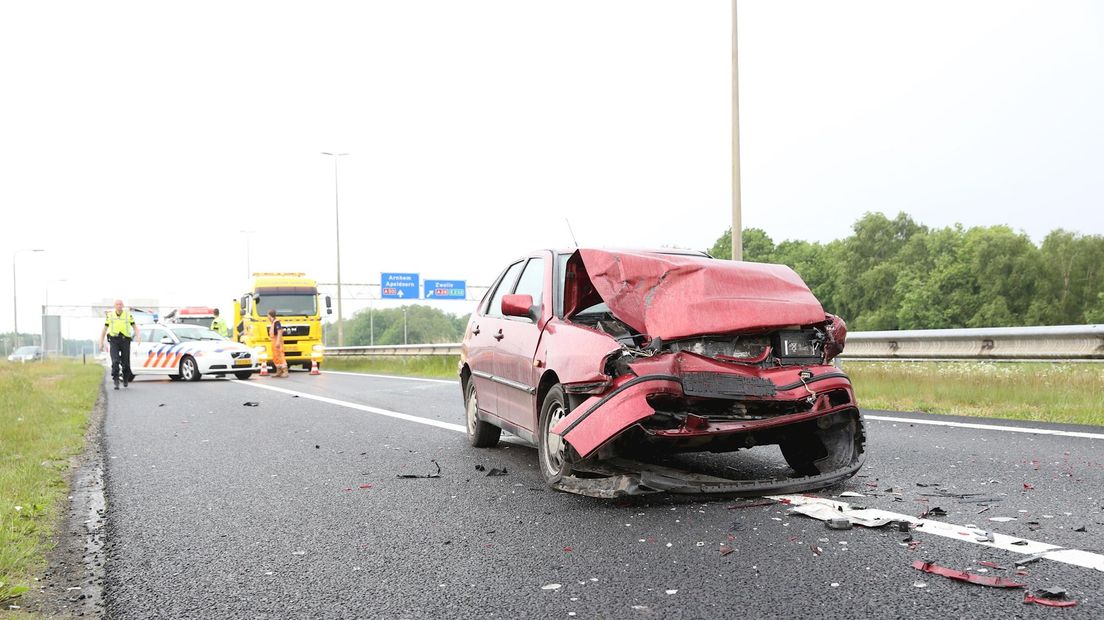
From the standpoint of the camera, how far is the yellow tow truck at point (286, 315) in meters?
26.5

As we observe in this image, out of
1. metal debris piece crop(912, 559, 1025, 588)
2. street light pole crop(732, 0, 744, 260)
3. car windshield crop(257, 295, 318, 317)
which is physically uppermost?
street light pole crop(732, 0, 744, 260)

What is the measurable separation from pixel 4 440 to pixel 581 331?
5.93m

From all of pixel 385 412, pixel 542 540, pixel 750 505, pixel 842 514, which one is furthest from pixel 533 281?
pixel 385 412

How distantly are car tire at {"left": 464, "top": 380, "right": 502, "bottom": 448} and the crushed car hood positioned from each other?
2.27m

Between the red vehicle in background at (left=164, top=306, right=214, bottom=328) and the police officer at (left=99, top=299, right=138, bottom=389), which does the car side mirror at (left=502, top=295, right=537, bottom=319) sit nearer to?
the police officer at (left=99, top=299, right=138, bottom=389)

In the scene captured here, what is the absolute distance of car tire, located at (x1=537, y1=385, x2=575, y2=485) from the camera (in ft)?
17.1

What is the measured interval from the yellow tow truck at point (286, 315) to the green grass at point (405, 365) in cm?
196

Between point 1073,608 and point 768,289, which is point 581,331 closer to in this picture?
point 768,289

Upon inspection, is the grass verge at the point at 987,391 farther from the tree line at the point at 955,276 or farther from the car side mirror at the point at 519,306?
the tree line at the point at 955,276

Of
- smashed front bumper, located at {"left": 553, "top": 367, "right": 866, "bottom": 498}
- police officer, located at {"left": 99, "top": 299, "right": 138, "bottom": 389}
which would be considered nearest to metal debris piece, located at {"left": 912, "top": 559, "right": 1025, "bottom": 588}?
smashed front bumper, located at {"left": 553, "top": 367, "right": 866, "bottom": 498}

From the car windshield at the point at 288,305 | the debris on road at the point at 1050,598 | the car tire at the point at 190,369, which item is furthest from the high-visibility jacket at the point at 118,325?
the debris on road at the point at 1050,598

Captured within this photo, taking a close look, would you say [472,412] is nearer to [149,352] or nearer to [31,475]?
[31,475]

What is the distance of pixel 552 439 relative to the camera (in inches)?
214

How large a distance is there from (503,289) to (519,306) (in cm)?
144
